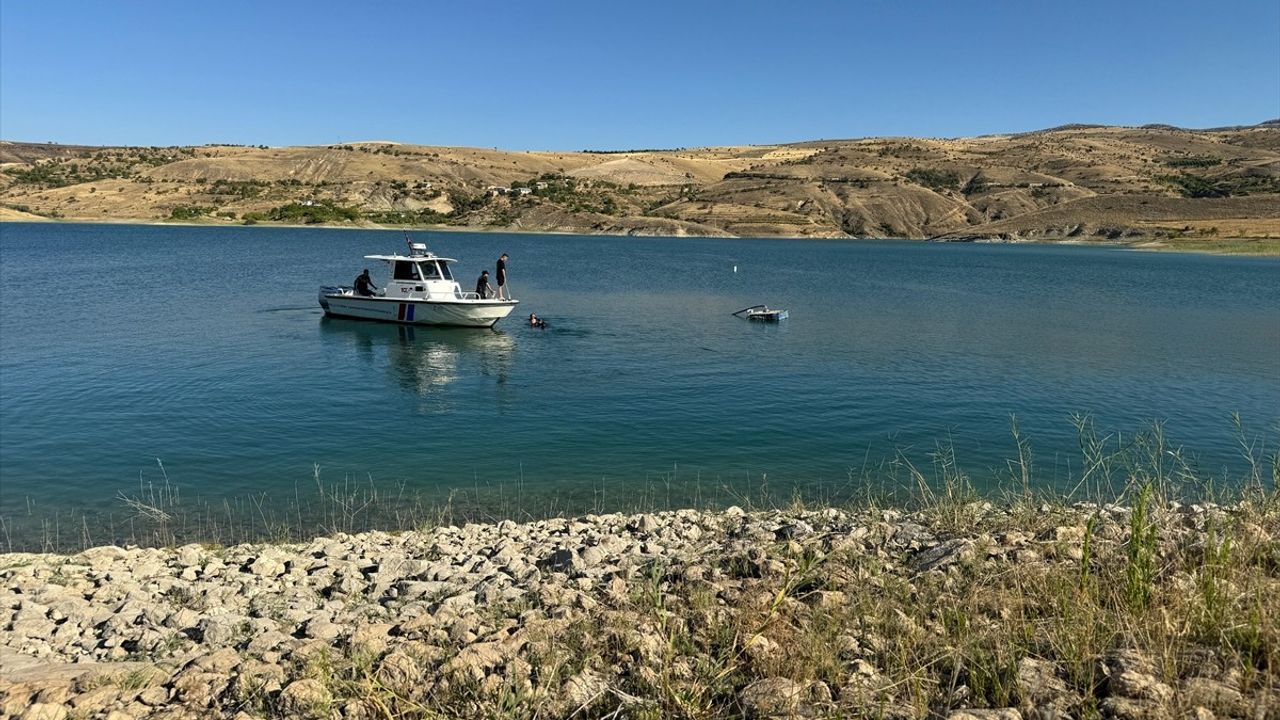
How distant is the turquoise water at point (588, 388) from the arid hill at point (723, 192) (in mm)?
90393

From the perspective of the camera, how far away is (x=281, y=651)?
19.3 feet

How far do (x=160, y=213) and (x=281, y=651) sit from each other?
145576 mm

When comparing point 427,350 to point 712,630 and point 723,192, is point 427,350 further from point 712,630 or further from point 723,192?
point 723,192

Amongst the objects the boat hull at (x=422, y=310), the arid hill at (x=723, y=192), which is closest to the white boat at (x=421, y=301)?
the boat hull at (x=422, y=310)

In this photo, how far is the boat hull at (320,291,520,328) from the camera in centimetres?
3130

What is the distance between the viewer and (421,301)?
104 feet

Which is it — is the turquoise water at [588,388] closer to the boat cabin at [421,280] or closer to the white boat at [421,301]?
the white boat at [421,301]

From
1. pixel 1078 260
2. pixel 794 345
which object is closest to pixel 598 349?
pixel 794 345

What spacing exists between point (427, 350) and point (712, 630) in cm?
2414

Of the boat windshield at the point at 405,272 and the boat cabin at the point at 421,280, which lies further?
the boat windshield at the point at 405,272

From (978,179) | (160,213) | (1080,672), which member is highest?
(978,179)

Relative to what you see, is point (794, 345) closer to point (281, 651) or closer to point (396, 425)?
point (396, 425)

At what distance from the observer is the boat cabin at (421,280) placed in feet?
104

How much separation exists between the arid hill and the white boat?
102664 mm
